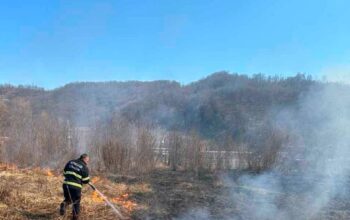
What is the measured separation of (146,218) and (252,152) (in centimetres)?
1116

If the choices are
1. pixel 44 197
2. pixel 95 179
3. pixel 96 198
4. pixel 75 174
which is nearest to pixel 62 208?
pixel 75 174

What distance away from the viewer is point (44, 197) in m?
12.1

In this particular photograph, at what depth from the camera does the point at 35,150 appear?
64.4 ft

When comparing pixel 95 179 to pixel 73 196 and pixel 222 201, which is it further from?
pixel 73 196

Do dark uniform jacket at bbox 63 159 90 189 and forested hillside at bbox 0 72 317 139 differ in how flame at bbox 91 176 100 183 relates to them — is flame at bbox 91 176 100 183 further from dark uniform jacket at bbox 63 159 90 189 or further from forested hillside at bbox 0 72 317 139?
dark uniform jacket at bbox 63 159 90 189

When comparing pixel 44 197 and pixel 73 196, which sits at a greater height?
pixel 73 196

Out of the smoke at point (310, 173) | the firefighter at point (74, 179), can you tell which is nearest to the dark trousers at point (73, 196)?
the firefighter at point (74, 179)

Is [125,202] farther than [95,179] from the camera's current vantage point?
No

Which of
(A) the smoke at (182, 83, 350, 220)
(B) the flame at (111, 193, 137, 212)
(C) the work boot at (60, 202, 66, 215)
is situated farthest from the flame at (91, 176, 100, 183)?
(C) the work boot at (60, 202, 66, 215)

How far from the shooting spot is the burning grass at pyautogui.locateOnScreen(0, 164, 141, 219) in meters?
10.7

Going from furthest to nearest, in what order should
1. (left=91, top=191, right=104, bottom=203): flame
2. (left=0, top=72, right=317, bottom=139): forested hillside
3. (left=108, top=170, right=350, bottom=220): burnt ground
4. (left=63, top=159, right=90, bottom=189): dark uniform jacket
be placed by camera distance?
1. (left=0, top=72, right=317, bottom=139): forested hillside
2. (left=91, top=191, right=104, bottom=203): flame
3. (left=108, top=170, right=350, bottom=220): burnt ground
4. (left=63, top=159, right=90, bottom=189): dark uniform jacket

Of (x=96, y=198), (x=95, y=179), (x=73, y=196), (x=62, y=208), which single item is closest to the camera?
(x=73, y=196)

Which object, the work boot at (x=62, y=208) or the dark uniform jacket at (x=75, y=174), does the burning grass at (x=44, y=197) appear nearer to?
the work boot at (x=62, y=208)

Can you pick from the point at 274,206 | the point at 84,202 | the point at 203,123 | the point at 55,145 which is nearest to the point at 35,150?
the point at 55,145
